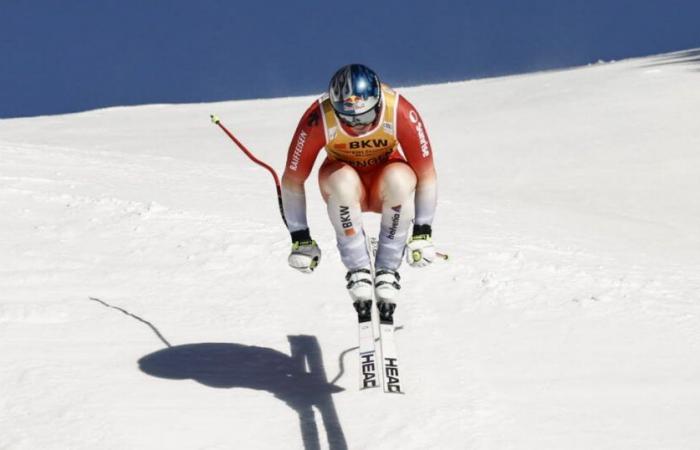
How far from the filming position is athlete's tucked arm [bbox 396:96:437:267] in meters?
5.07

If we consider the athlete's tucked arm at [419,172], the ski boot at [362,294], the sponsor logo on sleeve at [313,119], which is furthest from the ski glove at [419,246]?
the sponsor logo on sleeve at [313,119]

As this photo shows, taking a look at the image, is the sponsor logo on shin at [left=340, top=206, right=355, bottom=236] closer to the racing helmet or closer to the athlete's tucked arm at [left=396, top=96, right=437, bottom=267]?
the athlete's tucked arm at [left=396, top=96, right=437, bottom=267]

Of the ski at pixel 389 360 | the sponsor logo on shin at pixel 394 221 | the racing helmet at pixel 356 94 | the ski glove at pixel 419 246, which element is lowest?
the ski at pixel 389 360

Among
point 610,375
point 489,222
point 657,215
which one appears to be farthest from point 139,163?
point 610,375

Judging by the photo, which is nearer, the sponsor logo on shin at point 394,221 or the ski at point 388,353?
the ski at point 388,353

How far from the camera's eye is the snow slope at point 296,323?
4570mm

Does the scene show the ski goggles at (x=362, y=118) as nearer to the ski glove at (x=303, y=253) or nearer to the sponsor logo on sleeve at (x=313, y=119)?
the sponsor logo on sleeve at (x=313, y=119)

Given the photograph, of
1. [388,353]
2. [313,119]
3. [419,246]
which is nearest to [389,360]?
[388,353]

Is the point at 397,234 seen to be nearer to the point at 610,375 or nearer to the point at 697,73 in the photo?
the point at 610,375

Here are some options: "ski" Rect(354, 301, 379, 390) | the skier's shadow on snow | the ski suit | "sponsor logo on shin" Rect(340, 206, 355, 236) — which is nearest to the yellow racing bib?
the ski suit

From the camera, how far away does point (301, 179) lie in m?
5.28

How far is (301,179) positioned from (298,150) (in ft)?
0.59

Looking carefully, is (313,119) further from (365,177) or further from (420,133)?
(420,133)

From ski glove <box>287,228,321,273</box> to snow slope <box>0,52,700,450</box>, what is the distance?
2.03 ft
